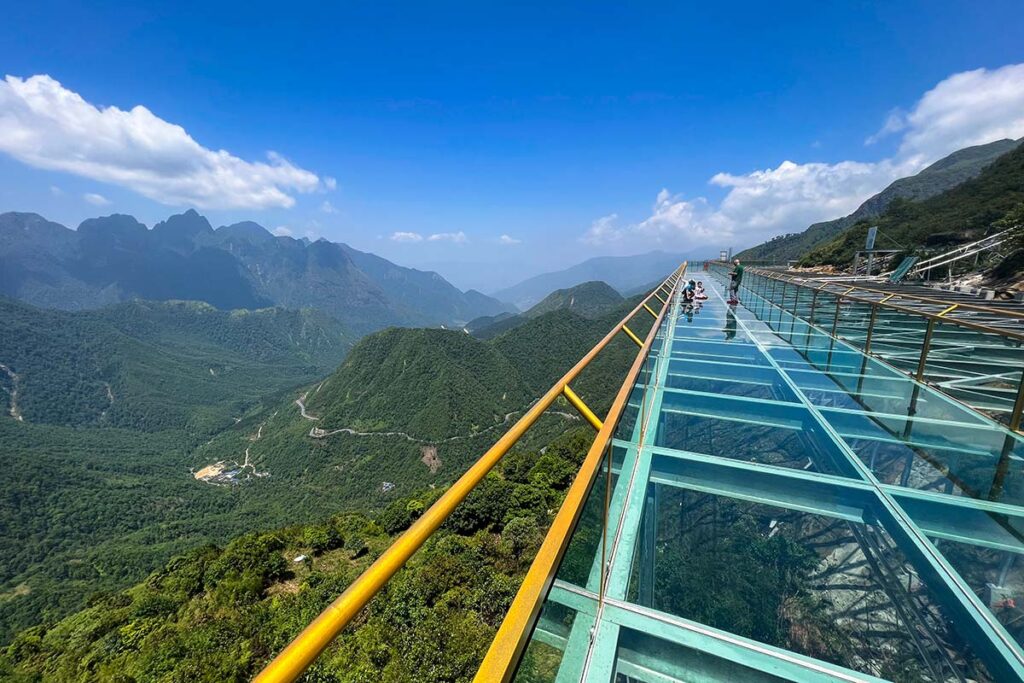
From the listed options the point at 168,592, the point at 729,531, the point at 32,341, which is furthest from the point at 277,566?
the point at 32,341

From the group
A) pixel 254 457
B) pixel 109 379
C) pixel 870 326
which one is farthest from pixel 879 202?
pixel 109 379

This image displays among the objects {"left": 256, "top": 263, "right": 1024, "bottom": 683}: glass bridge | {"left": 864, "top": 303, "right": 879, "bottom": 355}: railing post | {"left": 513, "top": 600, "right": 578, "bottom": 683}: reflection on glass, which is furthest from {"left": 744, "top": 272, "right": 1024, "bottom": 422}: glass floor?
{"left": 513, "top": 600, "right": 578, "bottom": 683}: reflection on glass

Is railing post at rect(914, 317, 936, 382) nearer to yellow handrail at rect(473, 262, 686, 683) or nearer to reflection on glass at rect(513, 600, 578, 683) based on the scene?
yellow handrail at rect(473, 262, 686, 683)

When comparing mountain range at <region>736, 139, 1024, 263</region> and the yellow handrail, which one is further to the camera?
mountain range at <region>736, 139, 1024, 263</region>

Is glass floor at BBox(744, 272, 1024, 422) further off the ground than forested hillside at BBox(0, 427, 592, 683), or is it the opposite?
glass floor at BBox(744, 272, 1024, 422)

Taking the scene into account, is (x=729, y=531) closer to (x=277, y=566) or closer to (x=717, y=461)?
(x=717, y=461)

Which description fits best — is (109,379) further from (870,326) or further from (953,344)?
(953,344)

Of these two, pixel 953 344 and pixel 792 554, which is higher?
pixel 953 344
